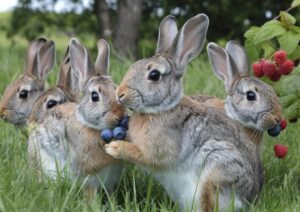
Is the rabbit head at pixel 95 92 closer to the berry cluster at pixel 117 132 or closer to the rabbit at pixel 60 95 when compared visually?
the berry cluster at pixel 117 132

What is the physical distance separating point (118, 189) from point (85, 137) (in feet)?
1.56

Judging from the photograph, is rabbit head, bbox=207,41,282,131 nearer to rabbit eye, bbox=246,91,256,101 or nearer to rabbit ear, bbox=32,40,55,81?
rabbit eye, bbox=246,91,256,101

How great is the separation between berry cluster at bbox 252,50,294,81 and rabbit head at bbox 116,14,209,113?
482 millimetres

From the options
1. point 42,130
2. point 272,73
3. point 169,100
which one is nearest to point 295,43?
point 272,73

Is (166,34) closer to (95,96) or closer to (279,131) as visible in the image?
(95,96)

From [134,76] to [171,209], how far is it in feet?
2.94

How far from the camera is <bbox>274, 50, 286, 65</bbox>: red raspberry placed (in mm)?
4754

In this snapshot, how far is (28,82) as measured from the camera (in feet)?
19.6

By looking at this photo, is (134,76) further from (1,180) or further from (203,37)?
(1,180)

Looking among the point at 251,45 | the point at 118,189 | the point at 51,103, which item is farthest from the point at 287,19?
the point at 51,103

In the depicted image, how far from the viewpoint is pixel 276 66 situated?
4.83 meters

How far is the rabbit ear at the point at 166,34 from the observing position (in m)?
4.75

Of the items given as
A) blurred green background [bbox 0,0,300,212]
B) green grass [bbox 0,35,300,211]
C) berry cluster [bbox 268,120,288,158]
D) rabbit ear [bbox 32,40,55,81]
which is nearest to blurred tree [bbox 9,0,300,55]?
blurred green background [bbox 0,0,300,212]

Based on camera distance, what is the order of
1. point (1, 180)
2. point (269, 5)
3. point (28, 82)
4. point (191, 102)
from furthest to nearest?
point (269, 5)
point (28, 82)
point (191, 102)
point (1, 180)
